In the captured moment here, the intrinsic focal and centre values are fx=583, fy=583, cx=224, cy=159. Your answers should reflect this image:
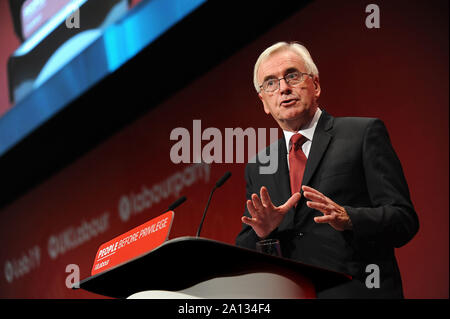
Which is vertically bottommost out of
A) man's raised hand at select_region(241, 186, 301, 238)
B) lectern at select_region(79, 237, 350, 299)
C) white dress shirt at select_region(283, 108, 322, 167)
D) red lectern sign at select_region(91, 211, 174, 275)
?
lectern at select_region(79, 237, 350, 299)

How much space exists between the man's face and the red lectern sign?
2.09 feet

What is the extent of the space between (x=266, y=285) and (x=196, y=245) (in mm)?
202

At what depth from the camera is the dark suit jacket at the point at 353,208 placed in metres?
1.58

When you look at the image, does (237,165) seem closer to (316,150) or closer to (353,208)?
(316,150)

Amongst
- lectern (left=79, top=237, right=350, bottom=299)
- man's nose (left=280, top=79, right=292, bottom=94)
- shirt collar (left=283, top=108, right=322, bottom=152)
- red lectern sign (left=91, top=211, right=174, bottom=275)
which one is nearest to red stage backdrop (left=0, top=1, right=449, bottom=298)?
shirt collar (left=283, top=108, right=322, bottom=152)

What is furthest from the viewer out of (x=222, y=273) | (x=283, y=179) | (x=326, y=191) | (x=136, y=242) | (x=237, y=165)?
(x=237, y=165)

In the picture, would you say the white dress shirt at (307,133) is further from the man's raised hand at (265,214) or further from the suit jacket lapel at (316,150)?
the man's raised hand at (265,214)

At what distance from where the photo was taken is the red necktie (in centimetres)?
184

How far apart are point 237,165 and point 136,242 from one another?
1.73m

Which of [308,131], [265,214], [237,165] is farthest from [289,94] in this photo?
[237,165]

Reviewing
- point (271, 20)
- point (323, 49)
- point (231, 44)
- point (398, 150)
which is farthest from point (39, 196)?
point (398, 150)

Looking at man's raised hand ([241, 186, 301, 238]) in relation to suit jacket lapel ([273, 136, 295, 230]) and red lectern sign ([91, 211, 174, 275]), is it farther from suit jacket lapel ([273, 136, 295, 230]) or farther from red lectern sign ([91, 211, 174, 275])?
red lectern sign ([91, 211, 174, 275])

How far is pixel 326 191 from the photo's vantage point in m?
1.72
